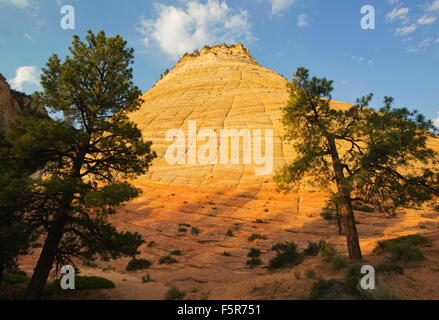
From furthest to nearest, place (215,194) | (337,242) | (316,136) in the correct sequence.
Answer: (215,194) < (337,242) < (316,136)

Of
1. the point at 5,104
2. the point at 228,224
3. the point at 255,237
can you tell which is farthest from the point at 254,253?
the point at 5,104

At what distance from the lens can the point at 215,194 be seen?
25609 millimetres

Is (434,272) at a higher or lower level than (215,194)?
lower

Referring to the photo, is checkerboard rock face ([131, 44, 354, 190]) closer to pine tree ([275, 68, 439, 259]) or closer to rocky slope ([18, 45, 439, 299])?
rocky slope ([18, 45, 439, 299])

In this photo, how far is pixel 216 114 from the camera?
136 ft

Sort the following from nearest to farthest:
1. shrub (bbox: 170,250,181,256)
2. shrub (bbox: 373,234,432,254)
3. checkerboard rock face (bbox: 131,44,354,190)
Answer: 1. shrub (bbox: 373,234,432,254)
2. shrub (bbox: 170,250,181,256)
3. checkerboard rock face (bbox: 131,44,354,190)

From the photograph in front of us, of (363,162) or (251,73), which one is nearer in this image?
(363,162)

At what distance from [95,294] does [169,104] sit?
43769 millimetres

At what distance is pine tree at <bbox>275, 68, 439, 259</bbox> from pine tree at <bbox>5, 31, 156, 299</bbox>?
7494 mm

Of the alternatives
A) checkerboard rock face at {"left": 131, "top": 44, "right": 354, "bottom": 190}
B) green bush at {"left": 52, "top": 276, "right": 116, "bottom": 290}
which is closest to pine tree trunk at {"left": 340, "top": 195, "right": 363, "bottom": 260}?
checkerboard rock face at {"left": 131, "top": 44, "right": 354, "bottom": 190}

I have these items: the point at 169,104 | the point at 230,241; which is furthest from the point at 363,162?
the point at 169,104

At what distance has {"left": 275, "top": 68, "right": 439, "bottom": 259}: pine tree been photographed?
9.02 metres

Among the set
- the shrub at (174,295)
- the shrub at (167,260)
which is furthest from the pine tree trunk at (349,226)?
the shrub at (167,260)
